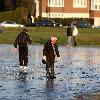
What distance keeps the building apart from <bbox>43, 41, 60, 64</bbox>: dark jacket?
3119 inches

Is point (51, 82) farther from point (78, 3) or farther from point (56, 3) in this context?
point (56, 3)

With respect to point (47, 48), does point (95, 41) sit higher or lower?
lower

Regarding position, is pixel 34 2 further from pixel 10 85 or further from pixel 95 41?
pixel 10 85

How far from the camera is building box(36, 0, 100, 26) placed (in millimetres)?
101750

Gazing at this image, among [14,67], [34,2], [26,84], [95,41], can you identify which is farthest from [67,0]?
[26,84]

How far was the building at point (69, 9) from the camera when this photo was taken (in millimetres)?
101750

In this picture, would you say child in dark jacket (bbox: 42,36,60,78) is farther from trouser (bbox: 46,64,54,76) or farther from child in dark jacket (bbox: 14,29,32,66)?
child in dark jacket (bbox: 14,29,32,66)

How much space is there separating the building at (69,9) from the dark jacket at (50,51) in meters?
79.2

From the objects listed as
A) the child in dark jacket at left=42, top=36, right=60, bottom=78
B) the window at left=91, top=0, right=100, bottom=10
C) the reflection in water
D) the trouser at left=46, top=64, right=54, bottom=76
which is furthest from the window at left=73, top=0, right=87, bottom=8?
the reflection in water

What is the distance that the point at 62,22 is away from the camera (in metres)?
95.5

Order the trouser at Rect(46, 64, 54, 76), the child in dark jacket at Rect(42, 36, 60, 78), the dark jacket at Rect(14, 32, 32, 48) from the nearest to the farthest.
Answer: the child in dark jacket at Rect(42, 36, 60, 78) < the trouser at Rect(46, 64, 54, 76) < the dark jacket at Rect(14, 32, 32, 48)

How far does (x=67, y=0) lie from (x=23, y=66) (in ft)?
254

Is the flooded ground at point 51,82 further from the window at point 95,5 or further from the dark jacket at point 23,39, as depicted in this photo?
the window at point 95,5

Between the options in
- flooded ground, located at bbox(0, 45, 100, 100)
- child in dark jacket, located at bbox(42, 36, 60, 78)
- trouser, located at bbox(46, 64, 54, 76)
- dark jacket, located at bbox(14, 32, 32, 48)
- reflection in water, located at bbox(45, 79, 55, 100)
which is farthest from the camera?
dark jacket, located at bbox(14, 32, 32, 48)
